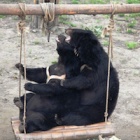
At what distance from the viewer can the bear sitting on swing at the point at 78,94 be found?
463cm

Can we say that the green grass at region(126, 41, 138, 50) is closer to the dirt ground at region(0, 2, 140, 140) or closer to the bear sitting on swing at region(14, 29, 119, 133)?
the dirt ground at region(0, 2, 140, 140)

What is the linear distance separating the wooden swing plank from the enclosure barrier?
108 centimetres

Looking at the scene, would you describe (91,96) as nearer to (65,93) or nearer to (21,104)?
(65,93)

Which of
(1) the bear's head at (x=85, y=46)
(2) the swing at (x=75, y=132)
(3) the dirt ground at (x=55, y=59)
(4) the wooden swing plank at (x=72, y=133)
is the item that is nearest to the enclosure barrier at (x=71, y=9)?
(2) the swing at (x=75, y=132)

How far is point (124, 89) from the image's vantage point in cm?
714

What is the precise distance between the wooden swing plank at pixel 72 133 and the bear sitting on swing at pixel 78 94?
0.60 feet

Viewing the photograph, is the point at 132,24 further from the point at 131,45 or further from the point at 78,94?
the point at 78,94

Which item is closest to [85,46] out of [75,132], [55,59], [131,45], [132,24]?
[75,132]

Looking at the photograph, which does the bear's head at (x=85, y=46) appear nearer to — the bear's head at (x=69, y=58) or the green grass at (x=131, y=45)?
the bear's head at (x=69, y=58)

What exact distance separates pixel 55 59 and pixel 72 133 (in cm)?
382

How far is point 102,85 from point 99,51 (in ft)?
1.11

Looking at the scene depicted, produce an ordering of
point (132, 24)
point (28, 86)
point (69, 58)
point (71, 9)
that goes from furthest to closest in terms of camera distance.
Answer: point (132, 24) → point (69, 58) → point (28, 86) → point (71, 9)

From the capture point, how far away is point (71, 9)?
4.21 m

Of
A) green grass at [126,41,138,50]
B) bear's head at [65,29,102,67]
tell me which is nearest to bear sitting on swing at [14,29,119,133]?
bear's head at [65,29,102,67]
